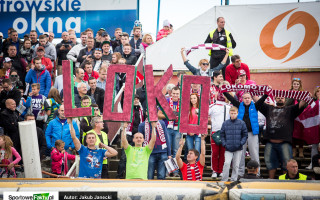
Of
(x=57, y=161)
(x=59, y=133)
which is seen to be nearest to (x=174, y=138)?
(x=59, y=133)

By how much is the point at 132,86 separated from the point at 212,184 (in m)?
2.86

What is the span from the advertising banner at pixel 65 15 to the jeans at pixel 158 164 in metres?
8.90

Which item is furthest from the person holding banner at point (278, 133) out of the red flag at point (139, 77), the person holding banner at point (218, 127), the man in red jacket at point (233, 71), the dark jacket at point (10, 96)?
A: the dark jacket at point (10, 96)

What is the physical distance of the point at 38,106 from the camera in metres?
12.6

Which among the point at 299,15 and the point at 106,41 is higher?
the point at 299,15

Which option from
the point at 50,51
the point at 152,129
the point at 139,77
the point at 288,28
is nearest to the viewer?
the point at 152,129

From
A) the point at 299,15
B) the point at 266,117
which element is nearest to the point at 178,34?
the point at 299,15

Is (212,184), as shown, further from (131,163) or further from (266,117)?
(266,117)

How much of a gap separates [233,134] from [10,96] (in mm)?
5675

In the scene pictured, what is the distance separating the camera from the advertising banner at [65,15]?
18641mm

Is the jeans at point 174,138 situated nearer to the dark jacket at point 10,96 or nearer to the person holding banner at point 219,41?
the person holding banner at point 219,41

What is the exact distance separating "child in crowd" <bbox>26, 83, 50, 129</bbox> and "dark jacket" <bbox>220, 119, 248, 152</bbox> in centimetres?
426

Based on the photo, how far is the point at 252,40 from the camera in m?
16.6

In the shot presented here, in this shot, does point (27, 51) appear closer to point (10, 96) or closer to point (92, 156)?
point (10, 96)
